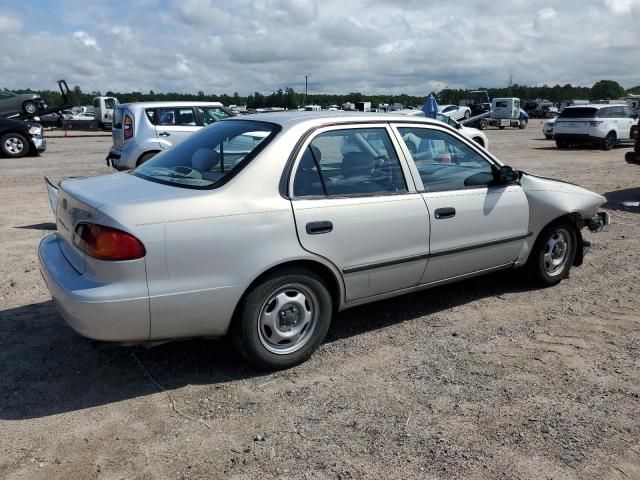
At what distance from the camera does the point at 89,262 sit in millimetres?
3215

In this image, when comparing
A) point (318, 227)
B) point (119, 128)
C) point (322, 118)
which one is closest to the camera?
point (318, 227)

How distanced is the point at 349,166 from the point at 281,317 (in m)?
1.17

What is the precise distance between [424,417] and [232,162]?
76.6 inches

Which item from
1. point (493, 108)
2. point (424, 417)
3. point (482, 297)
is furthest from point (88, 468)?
point (493, 108)

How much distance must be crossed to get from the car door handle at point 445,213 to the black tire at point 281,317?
1.06 meters

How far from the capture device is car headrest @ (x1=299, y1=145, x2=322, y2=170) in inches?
148

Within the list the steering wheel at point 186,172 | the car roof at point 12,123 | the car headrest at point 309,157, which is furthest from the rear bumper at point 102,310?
the car roof at point 12,123

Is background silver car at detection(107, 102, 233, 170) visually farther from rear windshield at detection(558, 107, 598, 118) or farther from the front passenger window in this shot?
rear windshield at detection(558, 107, 598, 118)

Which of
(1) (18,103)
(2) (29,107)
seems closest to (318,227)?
(2) (29,107)

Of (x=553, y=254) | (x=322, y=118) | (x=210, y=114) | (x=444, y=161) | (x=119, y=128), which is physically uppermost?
(x=322, y=118)

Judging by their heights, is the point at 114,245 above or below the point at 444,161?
below

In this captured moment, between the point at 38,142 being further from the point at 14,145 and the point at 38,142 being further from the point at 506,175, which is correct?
the point at 506,175

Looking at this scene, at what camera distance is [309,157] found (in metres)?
3.81

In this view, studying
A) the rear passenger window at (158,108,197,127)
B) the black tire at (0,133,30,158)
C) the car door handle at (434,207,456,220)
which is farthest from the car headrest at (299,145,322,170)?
the black tire at (0,133,30,158)
